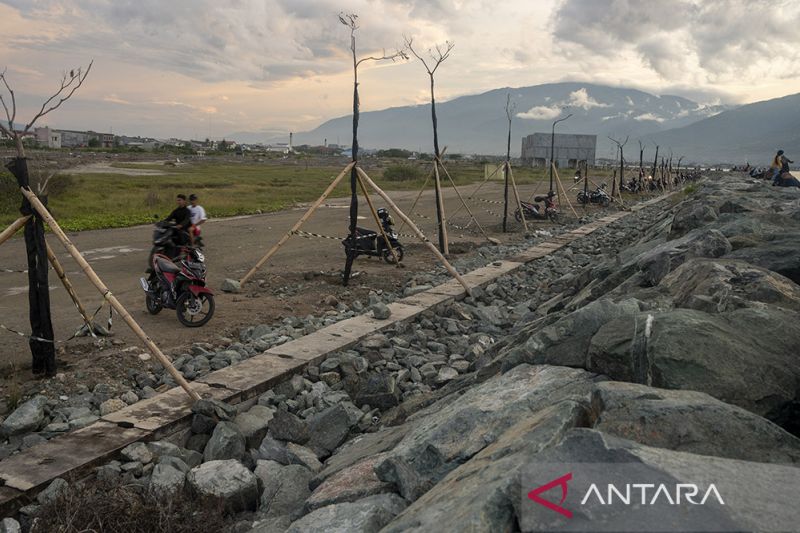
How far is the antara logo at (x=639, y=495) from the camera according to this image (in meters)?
2.03

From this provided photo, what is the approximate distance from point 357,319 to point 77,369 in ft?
11.4

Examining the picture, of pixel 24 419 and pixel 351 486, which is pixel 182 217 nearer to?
pixel 24 419

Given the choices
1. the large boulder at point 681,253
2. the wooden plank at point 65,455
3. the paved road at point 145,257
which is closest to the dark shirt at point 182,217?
the paved road at point 145,257

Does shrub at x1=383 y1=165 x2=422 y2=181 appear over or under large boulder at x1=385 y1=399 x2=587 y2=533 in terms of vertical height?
over

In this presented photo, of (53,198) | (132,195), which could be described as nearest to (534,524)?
(53,198)

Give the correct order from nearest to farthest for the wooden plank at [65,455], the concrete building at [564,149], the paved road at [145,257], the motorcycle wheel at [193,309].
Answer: the wooden plank at [65,455] → the paved road at [145,257] → the motorcycle wheel at [193,309] → the concrete building at [564,149]

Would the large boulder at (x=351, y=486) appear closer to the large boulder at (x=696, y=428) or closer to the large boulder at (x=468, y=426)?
the large boulder at (x=468, y=426)

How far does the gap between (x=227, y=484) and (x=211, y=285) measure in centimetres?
737

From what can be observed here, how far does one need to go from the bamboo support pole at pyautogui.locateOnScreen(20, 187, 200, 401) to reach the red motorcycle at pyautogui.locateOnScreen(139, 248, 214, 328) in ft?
8.42

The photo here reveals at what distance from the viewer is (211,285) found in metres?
11.2

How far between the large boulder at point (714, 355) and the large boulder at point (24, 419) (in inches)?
177

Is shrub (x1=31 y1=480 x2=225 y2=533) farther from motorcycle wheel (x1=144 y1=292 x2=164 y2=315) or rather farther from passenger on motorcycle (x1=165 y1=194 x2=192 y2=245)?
passenger on motorcycle (x1=165 y1=194 x2=192 y2=245)

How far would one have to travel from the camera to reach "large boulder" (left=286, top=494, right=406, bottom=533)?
3098mm

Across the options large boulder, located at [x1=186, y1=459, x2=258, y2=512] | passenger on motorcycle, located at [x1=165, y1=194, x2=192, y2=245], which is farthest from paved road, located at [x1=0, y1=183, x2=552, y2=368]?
large boulder, located at [x1=186, y1=459, x2=258, y2=512]
